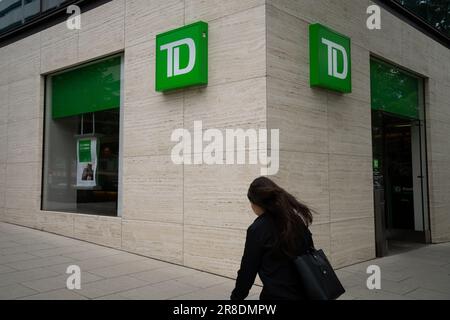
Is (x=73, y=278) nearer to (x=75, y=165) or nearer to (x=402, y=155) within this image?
(x=75, y=165)

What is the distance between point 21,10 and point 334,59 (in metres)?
8.72

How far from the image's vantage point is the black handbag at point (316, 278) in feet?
8.47

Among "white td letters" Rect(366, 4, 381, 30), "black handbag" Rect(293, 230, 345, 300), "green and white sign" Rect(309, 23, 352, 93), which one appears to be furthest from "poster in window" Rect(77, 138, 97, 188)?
"black handbag" Rect(293, 230, 345, 300)

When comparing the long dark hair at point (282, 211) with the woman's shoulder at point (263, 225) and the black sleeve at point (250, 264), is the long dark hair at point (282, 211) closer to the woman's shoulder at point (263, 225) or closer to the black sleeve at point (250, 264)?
the woman's shoulder at point (263, 225)

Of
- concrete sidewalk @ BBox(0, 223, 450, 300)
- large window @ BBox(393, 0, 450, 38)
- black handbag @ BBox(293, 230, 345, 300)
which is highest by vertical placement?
large window @ BBox(393, 0, 450, 38)

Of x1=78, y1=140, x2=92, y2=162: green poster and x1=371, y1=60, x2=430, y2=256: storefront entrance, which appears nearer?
x1=371, y1=60, x2=430, y2=256: storefront entrance

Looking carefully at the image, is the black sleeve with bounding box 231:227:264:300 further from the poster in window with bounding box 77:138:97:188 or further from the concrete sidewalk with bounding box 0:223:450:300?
the poster in window with bounding box 77:138:97:188

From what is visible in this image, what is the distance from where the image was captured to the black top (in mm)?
2711

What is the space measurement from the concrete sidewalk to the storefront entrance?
1777 millimetres

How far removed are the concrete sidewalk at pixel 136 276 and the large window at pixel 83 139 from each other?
1.29 meters

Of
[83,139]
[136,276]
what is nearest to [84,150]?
[83,139]

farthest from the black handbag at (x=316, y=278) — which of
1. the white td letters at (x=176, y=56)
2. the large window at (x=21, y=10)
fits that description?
the large window at (x=21, y=10)

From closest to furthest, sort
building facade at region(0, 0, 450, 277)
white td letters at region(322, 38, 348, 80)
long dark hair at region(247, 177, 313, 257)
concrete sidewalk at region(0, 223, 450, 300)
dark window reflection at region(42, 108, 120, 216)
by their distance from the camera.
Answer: long dark hair at region(247, 177, 313, 257)
concrete sidewalk at region(0, 223, 450, 300)
building facade at region(0, 0, 450, 277)
white td letters at region(322, 38, 348, 80)
dark window reflection at region(42, 108, 120, 216)
